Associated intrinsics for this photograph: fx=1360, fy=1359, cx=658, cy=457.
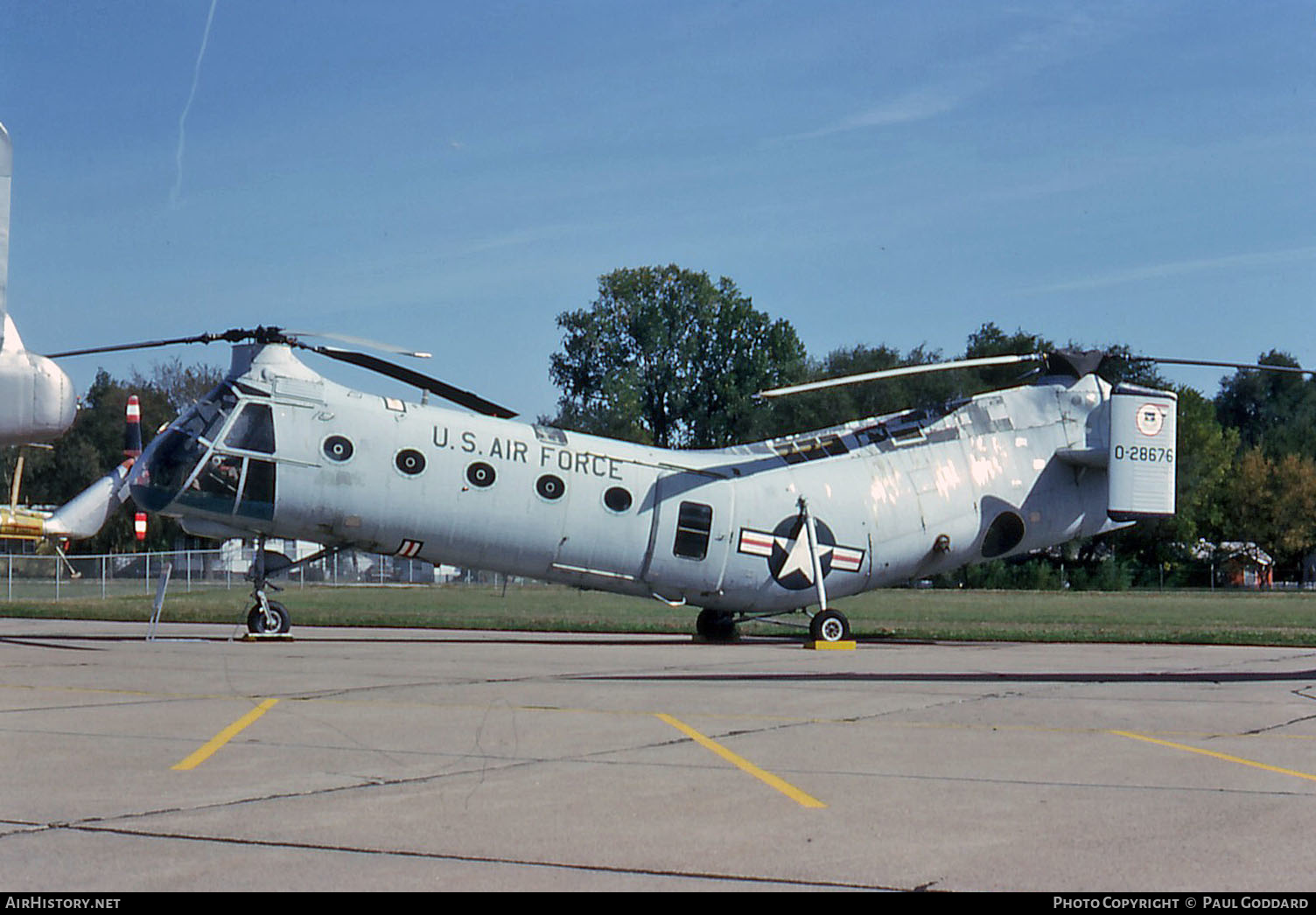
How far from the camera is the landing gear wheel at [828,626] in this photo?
2059cm

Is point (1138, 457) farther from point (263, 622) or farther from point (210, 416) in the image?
point (210, 416)

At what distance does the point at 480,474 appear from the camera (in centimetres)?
2023

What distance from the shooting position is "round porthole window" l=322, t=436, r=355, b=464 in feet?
64.1

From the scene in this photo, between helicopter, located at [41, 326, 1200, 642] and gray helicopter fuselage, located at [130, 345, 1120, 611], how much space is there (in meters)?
0.03

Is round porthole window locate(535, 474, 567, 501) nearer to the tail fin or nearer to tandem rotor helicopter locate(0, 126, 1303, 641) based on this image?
tandem rotor helicopter locate(0, 126, 1303, 641)

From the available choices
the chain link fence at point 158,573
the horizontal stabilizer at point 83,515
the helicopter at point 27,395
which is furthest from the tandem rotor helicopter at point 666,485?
the horizontal stabilizer at point 83,515

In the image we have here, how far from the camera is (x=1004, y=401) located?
77.8ft

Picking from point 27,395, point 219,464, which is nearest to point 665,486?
point 219,464

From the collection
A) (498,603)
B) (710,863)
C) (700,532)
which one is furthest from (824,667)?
(498,603)

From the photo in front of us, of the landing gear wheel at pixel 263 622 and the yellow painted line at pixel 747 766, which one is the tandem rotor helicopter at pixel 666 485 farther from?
the yellow painted line at pixel 747 766

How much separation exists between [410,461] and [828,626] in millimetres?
6733

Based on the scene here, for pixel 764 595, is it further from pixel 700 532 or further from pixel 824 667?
pixel 824 667

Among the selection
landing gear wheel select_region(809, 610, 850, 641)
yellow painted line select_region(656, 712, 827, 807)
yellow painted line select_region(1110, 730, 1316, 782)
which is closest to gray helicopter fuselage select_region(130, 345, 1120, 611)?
landing gear wheel select_region(809, 610, 850, 641)

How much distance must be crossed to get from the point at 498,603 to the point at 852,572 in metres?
17.0
